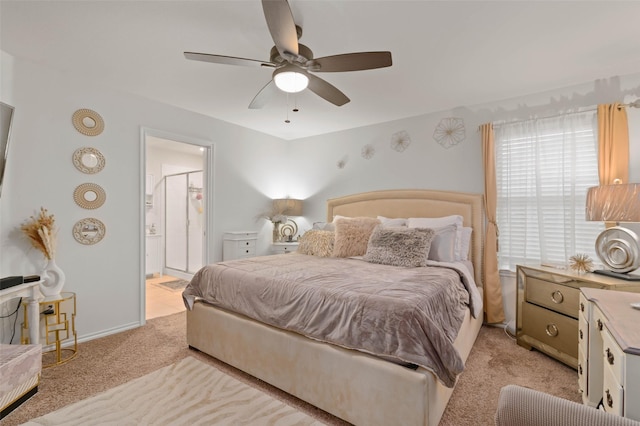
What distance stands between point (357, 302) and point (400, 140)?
9.10 feet

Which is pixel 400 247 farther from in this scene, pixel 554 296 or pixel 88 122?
pixel 88 122

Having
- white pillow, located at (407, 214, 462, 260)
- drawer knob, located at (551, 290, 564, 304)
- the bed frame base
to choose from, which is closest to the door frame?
the bed frame base

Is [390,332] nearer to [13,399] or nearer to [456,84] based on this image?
[13,399]

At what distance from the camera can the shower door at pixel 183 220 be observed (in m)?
5.36

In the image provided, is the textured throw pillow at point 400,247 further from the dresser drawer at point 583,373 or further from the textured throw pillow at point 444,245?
the dresser drawer at point 583,373

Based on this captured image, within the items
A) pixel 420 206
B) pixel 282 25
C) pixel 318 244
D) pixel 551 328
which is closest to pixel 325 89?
pixel 282 25

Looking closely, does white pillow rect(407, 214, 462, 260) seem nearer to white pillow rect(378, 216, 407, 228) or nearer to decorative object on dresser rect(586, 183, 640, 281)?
white pillow rect(378, 216, 407, 228)

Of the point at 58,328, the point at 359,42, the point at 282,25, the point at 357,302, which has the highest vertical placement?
the point at 359,42

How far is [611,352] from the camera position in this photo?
1.24 metres

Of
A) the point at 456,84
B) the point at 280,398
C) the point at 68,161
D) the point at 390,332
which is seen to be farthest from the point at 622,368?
the point at 68,161

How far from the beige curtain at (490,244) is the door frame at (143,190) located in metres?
3.30

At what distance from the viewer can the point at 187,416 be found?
178cm

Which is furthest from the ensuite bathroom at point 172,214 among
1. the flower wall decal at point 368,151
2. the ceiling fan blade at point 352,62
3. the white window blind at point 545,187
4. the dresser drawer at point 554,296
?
the dresser drawer at point 554,296

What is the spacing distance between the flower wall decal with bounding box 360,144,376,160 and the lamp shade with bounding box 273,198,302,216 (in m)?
1.27
